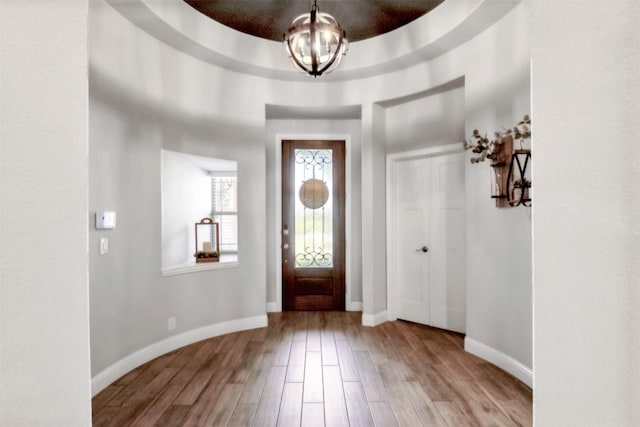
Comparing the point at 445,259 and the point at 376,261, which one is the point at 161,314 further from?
the point at 445,259

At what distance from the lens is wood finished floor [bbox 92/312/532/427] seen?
7.20 feet

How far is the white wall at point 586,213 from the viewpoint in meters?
0.61

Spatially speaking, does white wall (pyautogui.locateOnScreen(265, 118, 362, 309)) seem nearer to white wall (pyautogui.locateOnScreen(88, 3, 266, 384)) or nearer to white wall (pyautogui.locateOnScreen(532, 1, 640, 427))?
white wall (pyautogui.locateOnScreen(88, 3, 266, 384))

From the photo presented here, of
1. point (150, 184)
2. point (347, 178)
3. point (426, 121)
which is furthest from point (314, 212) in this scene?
point (150, 184)

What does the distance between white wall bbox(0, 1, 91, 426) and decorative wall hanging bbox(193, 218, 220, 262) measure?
317cm

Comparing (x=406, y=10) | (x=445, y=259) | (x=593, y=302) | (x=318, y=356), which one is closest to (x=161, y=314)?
(x=318, y=356)

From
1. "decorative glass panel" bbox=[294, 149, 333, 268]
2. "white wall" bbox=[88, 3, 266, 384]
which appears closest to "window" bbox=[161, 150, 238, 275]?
"white wall" bbox=[88, 3, 266, 384]

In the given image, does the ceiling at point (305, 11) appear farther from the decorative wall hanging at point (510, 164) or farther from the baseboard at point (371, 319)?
the baseboard at point (371, 319)

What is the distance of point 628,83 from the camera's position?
0.60m

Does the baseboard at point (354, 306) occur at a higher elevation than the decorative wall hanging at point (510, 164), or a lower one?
lower

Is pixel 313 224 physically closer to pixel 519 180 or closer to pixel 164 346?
pixel 164 346

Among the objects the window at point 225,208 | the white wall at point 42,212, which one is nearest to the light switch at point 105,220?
the window at point 225,208

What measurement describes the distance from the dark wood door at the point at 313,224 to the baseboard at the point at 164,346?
836 mm

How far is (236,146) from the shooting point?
399 cm
